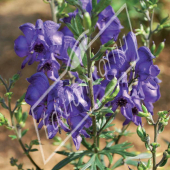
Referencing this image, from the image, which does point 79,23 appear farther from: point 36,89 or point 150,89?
point 150,89

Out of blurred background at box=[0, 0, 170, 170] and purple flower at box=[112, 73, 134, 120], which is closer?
purple flower at box=[112, 73, 134, 120]

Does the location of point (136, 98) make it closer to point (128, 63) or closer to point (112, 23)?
point (128, 63)

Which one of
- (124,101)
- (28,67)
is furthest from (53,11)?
(28,67)

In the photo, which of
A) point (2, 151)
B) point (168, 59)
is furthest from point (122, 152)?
point (168, 59)

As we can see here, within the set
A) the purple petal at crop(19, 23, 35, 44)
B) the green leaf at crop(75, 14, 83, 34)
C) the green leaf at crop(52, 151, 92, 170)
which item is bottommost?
the green leaf at crop(52, 151, 92, 170)

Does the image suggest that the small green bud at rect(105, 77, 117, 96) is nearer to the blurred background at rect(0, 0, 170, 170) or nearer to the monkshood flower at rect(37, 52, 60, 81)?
the monkshood flower at rect(37, 52, 60, 81)

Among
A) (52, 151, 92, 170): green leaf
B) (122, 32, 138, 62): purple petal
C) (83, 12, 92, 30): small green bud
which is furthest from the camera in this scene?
(52, 151, 92, 170): green leaf

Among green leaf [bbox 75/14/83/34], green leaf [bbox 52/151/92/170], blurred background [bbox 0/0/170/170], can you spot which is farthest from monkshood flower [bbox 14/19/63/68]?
blurred background [bbox 0/0/170/170]

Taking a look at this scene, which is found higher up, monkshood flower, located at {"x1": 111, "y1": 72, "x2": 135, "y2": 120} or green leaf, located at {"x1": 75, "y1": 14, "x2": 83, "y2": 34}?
green leaf, located at {"x1": 75, "y1": 14, "x2": 83, "y2": 34}

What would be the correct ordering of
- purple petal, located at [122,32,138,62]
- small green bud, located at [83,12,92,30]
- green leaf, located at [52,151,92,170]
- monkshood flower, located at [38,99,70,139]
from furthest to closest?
1. green leaf, located at [52,151,92,170]
2. purple petal, located at [122,32,138,62]
3. monkshood flower, located at [38,99,70,139]
4. small green bud, located at [83,12,92,30]
